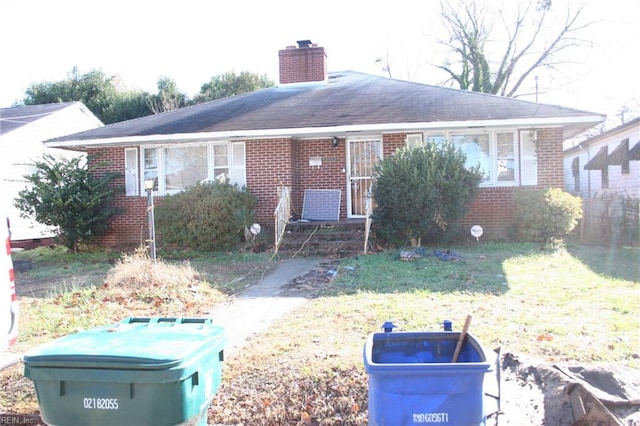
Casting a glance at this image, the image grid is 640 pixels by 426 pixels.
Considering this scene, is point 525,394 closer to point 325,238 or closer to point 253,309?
point 253,309

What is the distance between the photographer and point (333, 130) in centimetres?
1312

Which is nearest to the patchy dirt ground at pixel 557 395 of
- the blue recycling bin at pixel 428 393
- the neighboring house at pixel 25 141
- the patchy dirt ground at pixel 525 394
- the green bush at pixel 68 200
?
the patchy dirt ground at pixel 525 394

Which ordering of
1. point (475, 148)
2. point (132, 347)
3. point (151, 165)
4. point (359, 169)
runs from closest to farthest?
point (132, 347) < point (475, 148) < point (359, 169) < point (151, 165)

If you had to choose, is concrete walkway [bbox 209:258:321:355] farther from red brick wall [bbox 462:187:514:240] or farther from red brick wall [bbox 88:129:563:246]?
red brick wall [bbox 462:187:514:240]

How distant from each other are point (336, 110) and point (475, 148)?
3.76 meters

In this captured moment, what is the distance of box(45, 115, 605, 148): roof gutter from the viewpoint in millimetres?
12477

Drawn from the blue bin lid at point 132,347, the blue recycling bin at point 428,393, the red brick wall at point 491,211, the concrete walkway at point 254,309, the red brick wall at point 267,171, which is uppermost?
the red brick wall at point 267,171

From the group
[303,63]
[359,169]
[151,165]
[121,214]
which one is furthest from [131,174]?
[303,63]

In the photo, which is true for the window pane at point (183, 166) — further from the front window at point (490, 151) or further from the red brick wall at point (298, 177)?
the front window at point (490, 151)

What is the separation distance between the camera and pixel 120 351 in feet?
9.82

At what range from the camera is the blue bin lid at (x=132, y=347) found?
9.63 ft

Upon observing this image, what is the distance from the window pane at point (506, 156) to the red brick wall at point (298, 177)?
0.44m

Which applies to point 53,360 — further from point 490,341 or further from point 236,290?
point 236,290

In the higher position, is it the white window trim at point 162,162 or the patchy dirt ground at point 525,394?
the white window trim at point 162,162
